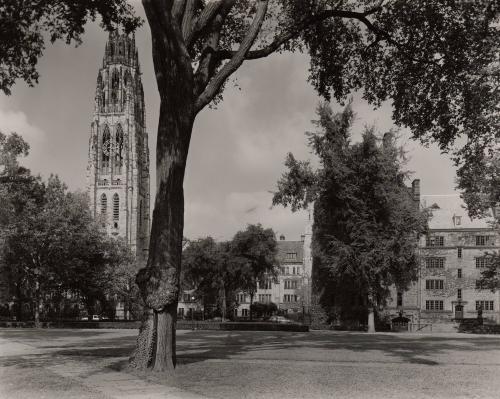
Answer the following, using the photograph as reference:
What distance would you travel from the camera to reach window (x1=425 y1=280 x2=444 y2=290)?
6925 cm

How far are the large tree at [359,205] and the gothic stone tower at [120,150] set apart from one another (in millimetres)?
88551

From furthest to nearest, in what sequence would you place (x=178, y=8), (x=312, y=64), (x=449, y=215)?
(x=449, y=215) < (x=312, y=64) < (x=178, y=8)

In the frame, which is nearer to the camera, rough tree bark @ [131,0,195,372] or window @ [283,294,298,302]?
rough tree bark @ [131,0,195,372]

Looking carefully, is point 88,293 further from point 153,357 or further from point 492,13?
point 492,13

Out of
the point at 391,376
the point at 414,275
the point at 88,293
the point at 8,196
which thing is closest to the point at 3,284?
the point at 88,293

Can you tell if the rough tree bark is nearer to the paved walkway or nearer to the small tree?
the paved walkway

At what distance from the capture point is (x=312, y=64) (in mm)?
20344

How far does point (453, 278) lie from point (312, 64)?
55.5 meters

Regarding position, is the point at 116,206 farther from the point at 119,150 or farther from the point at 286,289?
the point at 286,289

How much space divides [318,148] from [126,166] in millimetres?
93253

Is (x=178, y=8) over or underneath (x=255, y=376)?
over

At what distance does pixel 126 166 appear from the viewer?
133750mm

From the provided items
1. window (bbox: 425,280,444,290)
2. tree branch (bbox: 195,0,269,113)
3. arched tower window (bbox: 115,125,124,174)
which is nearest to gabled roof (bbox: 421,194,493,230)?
window (bbox: 425,280,444,290)

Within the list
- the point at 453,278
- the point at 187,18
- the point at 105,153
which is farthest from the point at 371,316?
the point at 105,153
